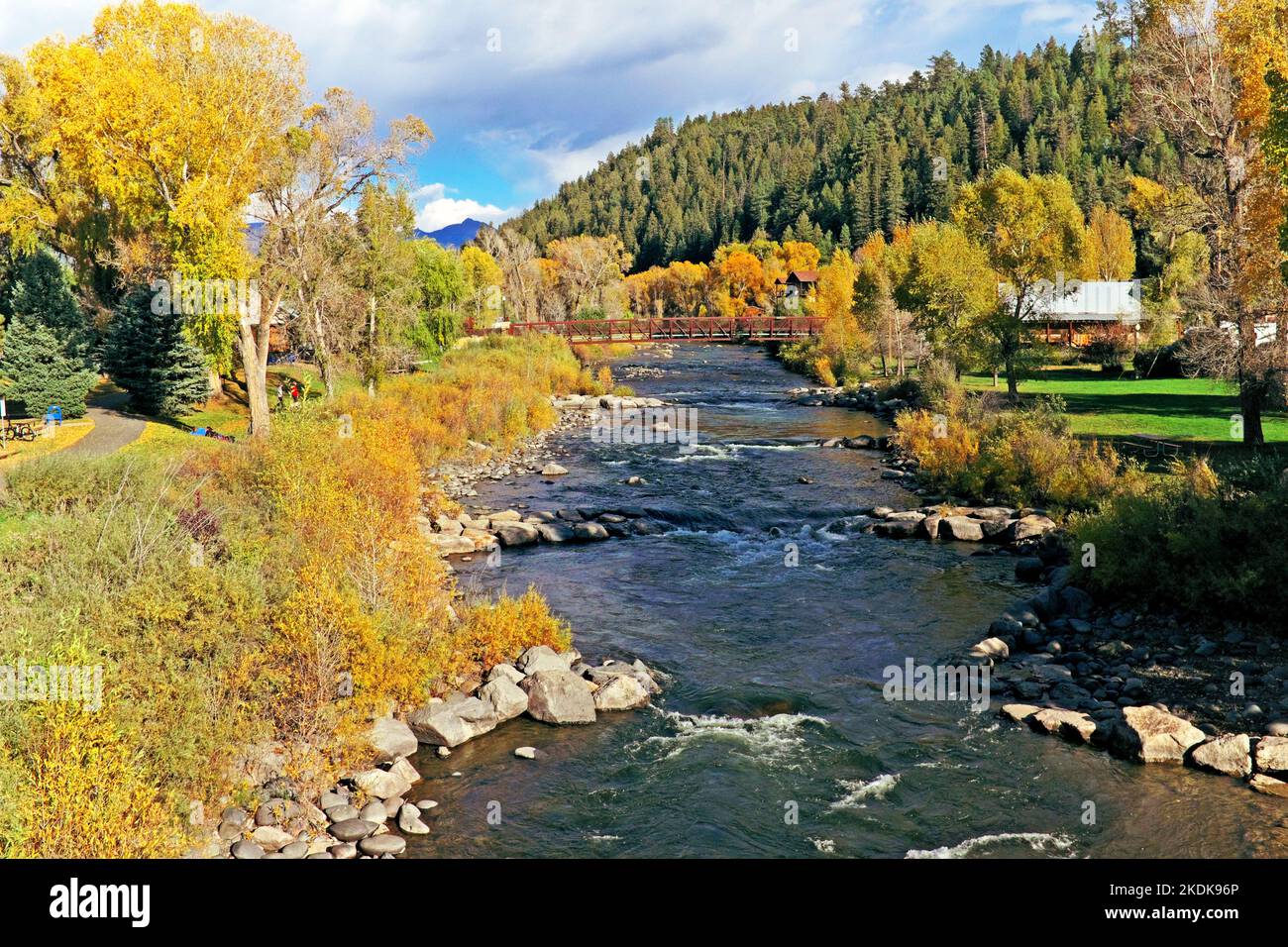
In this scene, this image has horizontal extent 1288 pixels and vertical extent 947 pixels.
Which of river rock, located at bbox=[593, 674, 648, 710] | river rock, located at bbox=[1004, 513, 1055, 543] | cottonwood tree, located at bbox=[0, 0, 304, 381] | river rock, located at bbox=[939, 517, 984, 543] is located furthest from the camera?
cottonwood tree, located at bbox=[0, 0, 304, 381]

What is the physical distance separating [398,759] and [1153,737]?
37.3ft

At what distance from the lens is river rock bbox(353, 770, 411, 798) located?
12.2 meters

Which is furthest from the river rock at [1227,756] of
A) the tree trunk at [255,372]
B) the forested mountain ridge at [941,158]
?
the forested mountain ridge at [941,158]

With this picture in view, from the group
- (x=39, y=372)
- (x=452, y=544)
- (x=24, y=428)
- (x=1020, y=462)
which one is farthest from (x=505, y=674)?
(x=39, y=372)

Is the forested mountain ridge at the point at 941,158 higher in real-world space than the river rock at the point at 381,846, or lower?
higher

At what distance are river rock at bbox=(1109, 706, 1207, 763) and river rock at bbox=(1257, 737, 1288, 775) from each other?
73 cm

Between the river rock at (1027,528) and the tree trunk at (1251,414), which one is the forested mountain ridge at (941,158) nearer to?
the tree trunk at (1251,414)

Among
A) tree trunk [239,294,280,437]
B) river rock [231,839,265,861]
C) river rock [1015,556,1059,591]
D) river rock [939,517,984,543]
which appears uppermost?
tree trunk [239,294,280,437]

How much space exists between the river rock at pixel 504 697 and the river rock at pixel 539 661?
701 mm

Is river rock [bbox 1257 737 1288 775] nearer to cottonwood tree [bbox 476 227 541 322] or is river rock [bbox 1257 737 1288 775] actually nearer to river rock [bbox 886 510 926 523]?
river rock [bbox 886 510 926 523]

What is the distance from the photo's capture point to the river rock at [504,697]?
14.7m

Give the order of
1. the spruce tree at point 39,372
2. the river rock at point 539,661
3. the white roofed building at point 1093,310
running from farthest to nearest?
the white roofed building at point 1093,310 < the spruce tree at point 39,372 < the river rock at point 539,661

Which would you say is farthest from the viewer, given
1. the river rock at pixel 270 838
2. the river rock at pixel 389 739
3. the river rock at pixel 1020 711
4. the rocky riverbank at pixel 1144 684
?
the river rock at pixel 1020 711

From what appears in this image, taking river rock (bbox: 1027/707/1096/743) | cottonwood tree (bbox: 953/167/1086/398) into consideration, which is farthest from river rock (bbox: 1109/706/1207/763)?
cottonwood tree (bbox: 953/167/1086/398)
